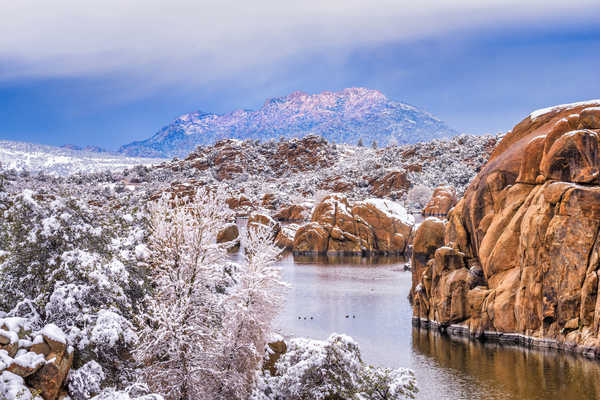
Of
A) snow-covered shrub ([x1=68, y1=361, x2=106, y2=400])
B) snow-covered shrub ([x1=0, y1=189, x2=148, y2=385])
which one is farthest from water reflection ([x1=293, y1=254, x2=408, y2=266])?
snow-covered shrub ([x1=68, y1=361, x2=106, y2=400])

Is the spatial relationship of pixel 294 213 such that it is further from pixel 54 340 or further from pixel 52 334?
pixel 54 340

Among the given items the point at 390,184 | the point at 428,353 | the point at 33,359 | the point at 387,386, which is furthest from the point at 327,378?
the point at 390,184

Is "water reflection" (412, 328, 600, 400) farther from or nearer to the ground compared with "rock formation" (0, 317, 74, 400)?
nearer to the ground

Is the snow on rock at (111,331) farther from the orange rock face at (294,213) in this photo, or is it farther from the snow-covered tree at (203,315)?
the orange rock face at (294,213)

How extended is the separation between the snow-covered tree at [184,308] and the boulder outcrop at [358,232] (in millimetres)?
74597

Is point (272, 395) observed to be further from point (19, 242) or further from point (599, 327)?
point (599, 327)

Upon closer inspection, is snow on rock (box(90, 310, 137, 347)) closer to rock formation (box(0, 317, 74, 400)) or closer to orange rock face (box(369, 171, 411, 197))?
rock formation (box(0, 317, 74, 400))

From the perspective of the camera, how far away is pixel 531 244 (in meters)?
35.4

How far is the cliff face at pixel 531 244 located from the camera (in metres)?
33.0

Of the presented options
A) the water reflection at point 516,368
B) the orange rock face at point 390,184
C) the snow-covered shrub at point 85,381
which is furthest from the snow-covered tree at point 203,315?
the orange rock face at point 390,184

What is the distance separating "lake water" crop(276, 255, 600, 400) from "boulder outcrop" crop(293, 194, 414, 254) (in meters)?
33.2

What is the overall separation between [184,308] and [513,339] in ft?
83.3

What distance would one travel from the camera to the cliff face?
33.0 metres

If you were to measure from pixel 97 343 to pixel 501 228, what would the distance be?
3051cm
